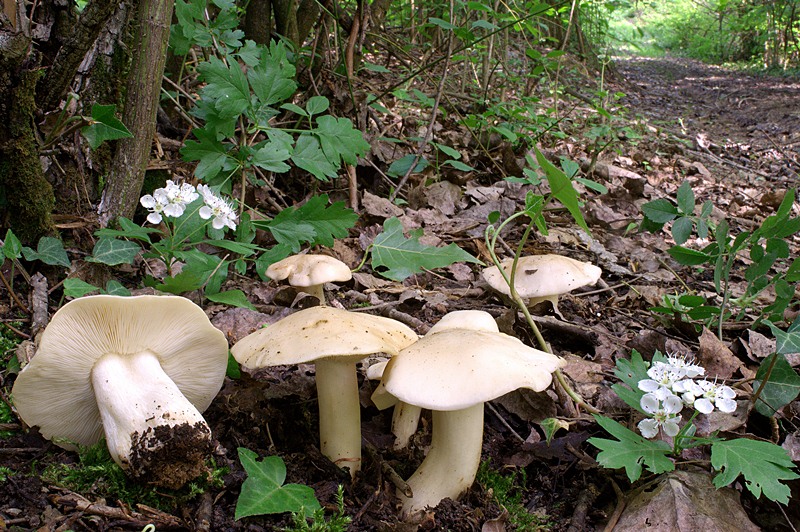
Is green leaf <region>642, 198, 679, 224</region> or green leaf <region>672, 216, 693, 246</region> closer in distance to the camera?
green leaf <region>672, 216, 693, 246</region>

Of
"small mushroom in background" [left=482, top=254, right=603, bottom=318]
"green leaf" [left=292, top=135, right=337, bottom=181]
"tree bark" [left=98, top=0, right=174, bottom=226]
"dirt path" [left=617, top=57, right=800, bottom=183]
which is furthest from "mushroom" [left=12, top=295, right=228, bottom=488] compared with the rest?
"dirt path" [left=617, top=57, right=800, bottom=183]

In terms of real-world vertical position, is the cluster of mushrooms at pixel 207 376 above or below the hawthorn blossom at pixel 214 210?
below

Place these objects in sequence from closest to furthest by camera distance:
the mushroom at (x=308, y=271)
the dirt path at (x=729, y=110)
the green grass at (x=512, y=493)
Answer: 1. the green grass at (x=512, y=493)
2. the mushroom at (x=308, y=271)
3. the dirt path at (x=729, y=110)

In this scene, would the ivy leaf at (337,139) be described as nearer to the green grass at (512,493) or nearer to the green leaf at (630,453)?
the green grass at (512,493)

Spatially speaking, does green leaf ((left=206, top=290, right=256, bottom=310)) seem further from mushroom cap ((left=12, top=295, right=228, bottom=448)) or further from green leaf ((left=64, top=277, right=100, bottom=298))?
green leaf ((left=64, top=277, right=100, bottom=298))

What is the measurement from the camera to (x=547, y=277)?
294cm

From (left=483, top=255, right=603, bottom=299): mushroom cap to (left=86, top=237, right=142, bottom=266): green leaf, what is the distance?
5.68 ft

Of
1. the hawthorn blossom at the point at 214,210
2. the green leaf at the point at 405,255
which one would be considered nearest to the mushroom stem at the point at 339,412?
the green leaf at the point at 405,255

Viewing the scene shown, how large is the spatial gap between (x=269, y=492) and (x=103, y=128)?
156 centimetres

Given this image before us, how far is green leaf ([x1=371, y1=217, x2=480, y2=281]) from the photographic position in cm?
249

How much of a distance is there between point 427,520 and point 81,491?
104 cm

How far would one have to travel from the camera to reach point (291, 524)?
1.70 m

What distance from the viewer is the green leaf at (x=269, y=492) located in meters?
1.62

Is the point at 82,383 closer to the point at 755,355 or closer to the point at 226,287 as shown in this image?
the point at 226,287
